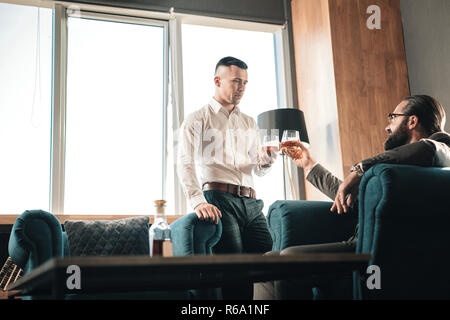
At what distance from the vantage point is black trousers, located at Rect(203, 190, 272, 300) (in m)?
2.43

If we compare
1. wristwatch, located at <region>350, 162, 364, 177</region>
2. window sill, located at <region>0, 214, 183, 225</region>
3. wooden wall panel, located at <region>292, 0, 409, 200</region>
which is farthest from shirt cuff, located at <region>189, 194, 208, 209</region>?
wooden wall panel, located at <region>292, 0, 409, 200</region>

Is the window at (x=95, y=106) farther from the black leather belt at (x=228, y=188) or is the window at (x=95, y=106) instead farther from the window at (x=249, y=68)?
the black leather belt at (x=228, y=188)

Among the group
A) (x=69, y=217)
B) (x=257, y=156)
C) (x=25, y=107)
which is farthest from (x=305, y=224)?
(x=25, y=107)

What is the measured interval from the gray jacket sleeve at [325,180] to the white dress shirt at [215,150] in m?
0.41

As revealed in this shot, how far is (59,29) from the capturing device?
12.7ft

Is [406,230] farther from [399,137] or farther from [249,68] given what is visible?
[249,68]

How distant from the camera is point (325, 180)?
93.4 inches

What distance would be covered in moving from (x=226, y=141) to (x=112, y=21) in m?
2.00

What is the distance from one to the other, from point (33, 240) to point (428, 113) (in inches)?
70.5

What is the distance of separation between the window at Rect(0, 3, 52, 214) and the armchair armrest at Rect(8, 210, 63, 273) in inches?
63.1

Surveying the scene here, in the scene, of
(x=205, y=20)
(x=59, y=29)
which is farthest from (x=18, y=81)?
(x=205, y=20)

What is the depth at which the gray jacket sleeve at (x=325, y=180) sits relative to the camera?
2.35 meters

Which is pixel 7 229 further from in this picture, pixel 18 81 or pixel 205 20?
pixel 205 20

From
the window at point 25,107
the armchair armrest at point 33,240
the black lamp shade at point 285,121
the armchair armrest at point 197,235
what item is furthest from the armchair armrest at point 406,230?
the window at point 25,107
